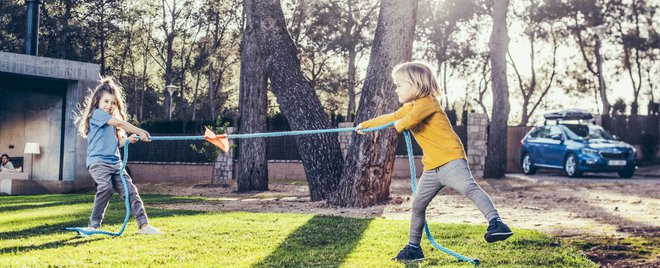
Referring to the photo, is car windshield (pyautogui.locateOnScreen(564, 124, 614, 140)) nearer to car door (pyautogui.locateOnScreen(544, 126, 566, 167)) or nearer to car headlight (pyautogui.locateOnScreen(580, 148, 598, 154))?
car door (pyautogui.locateOnScreen(544, 126, 566, 167))

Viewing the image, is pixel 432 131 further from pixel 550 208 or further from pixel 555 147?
pixel 555 147

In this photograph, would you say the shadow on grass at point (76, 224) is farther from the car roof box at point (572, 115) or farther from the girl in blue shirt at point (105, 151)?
the car roof box at point (572, 115)

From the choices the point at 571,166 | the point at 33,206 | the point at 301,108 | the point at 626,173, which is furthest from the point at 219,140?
the point at 626,173

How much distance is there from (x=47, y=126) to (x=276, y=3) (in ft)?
28.7

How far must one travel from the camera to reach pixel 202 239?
6328mm

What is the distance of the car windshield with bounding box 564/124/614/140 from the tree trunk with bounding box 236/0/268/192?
29.6ft

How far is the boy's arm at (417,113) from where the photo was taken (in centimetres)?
506

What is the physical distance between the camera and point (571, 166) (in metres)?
19.2

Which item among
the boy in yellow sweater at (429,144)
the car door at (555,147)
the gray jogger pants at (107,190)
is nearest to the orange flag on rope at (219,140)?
the gray jogger pants at (107,190)

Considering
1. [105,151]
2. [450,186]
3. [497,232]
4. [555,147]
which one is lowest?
[497,232]

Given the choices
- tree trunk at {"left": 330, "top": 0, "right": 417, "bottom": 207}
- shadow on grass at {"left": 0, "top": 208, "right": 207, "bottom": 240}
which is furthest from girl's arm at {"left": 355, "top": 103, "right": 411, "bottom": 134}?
tree trunk at {"left": 330, "top": 0, "right": 417, "bottom": 207}

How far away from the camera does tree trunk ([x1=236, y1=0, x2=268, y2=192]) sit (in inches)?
653

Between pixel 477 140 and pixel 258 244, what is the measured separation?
17.8 metres

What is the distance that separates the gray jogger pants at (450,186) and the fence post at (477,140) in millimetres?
17742
